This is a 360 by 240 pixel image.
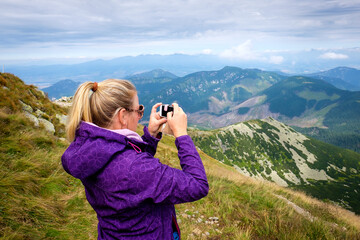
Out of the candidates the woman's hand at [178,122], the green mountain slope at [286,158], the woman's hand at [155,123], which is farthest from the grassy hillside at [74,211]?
the green mountain slope at [286,158]

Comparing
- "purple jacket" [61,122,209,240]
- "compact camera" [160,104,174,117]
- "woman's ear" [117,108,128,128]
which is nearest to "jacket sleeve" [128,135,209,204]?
"purple jacket" [61,122,209,240]

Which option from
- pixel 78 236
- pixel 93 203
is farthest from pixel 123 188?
pixel 78 236

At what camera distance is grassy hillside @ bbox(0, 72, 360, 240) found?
14.5 ft

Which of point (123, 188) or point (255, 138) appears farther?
point (255, 138)

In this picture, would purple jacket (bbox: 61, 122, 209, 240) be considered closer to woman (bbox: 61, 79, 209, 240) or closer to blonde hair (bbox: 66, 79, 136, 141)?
woman (bbox: 61, 79, 209, 240)

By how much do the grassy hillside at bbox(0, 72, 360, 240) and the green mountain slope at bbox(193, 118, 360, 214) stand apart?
399 feet

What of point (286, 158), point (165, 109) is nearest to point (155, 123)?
point (165, 109)

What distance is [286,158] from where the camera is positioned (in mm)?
149625

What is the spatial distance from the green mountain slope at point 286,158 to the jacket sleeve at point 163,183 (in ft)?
420

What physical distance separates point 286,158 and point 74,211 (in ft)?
556

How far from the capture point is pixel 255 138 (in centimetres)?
15750

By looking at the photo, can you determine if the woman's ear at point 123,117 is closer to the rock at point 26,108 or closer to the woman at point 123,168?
the woman at point 123,168

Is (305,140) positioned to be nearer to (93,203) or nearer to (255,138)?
(255,138)

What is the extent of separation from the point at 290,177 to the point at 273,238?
15491 cm
